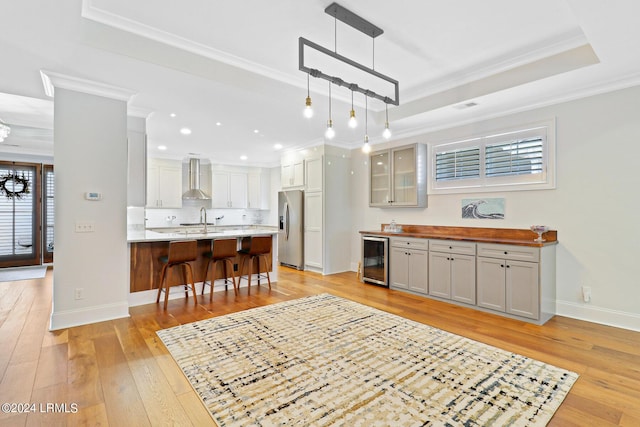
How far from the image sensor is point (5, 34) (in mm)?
2650

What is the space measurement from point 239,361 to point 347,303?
1991 mm

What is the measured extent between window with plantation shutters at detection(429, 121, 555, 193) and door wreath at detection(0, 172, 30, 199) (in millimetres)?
8474

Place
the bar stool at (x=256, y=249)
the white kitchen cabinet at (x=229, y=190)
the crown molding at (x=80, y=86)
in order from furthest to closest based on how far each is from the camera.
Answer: the white kitchen cabinet at (x=229, y=190), the bar stool at (x=256, y=249), the crown molding at (x=80, y=86)

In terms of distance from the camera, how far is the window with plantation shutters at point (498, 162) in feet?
13.3

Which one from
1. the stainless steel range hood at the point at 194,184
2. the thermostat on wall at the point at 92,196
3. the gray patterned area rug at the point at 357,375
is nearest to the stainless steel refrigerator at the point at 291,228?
the stainless steel range hood at the point at 194,184

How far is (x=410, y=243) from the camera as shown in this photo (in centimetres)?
489

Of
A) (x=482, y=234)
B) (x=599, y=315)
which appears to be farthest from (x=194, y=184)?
(x=599, y=315)

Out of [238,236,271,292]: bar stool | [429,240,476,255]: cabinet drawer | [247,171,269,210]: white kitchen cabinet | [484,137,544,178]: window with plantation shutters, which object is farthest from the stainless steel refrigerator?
[484,137,544,178]: window with plantation shutters

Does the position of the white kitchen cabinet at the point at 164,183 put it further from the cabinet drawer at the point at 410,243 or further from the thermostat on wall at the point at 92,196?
the cabinet drawer at the point at 410,243

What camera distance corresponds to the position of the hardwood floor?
2010 mm

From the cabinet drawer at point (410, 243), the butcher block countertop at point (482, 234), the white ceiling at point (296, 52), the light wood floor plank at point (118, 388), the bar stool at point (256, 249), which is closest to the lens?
the light wood floor plank at point (118, 388)

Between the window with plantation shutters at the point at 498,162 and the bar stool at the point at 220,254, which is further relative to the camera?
the bar stool at the point at 220,254

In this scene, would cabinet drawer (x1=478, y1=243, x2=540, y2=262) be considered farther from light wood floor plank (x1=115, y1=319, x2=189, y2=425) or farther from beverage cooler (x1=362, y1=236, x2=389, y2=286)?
light wood floor plank (x1=115, y1=319, x2=189, y2=425)

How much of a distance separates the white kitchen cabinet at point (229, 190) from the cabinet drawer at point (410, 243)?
5.18m
